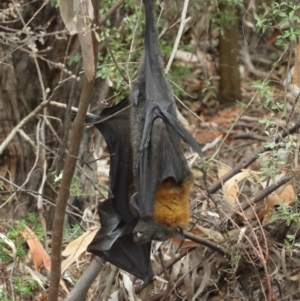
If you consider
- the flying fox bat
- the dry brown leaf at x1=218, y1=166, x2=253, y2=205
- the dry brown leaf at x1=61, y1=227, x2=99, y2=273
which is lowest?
the dry brown leaf at x1=61, y1=227, x2=99, y2=273

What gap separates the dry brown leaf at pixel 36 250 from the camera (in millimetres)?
4688

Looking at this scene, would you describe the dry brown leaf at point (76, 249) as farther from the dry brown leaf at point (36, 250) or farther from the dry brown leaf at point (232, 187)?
the dry brown leaf at point (232, 187)

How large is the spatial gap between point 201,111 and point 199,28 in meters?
3.06

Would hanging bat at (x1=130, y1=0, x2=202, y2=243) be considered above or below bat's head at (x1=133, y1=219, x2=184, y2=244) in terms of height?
above

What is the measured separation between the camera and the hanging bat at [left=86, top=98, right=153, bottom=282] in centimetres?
424

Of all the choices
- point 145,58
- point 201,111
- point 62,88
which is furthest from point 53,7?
point 201,111

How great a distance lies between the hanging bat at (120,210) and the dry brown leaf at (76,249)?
40 centimetres

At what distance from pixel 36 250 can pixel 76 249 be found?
248 mm

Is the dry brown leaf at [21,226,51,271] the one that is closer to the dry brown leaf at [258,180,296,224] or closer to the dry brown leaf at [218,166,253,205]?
the dry brown leaf at [218,166,253,205]

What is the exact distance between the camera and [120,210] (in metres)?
4.34

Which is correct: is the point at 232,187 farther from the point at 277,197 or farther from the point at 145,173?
the point at 145,173

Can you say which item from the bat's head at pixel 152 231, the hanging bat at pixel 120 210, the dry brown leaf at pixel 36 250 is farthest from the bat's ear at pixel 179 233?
the dry brown leaf at pixel 36 250

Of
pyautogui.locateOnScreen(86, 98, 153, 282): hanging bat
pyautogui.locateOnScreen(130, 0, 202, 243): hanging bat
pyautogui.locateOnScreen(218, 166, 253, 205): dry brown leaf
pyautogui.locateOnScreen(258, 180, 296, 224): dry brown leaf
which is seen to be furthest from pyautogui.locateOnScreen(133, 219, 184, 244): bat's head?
pyautogui.locateOnScreen(258, 180, 296, 224): dry brown leaf

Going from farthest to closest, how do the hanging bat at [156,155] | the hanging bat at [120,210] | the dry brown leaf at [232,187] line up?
the dry brown leaf at [232,187]
the hanging bat at [120,210]
the hanging bat at [156,155]
